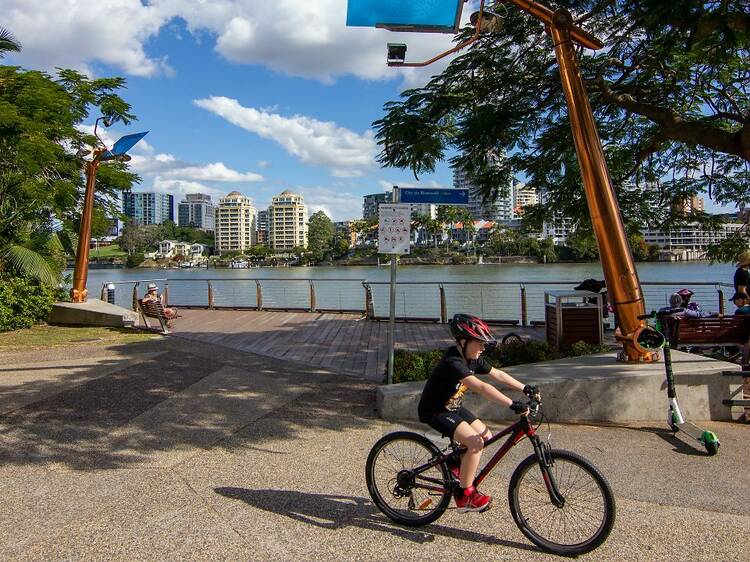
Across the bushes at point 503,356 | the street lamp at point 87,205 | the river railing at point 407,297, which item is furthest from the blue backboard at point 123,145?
the bushes at point 503,356

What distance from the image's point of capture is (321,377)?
7988mm

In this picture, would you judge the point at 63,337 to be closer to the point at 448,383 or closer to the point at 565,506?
the point at 448,383

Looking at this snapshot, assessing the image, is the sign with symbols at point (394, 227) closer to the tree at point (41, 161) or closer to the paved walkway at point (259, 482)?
the paved walkway at point (259, 482)

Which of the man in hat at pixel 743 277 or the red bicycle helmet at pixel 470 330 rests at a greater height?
the man in hat at pixel 743 277

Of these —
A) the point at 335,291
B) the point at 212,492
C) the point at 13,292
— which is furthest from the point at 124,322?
the point at 212,492

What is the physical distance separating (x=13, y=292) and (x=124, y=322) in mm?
2443

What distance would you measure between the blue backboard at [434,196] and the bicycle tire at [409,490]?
335cm

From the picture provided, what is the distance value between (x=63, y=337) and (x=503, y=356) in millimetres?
8900

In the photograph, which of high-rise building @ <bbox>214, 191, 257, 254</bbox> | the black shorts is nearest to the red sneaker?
the black shorts

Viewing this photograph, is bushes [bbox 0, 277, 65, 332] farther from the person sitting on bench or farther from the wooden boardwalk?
the person sitting on bench

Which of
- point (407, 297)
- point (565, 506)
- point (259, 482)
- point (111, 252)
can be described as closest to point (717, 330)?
point (565, 506)

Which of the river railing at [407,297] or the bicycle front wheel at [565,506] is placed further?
the river railing at [407,297]

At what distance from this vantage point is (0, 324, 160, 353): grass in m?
10.9

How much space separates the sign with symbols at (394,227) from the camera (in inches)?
265
